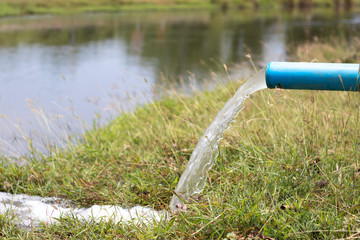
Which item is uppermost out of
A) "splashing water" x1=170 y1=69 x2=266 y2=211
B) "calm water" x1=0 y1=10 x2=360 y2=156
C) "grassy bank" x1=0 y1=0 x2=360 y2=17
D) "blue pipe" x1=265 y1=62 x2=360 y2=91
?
"blue pipe" x1=265 y1=62 x2=360 y2=91

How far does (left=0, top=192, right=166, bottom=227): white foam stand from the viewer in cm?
274

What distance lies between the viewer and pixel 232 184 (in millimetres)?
2895

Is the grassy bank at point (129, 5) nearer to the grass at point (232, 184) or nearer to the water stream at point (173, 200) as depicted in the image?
the grass at point (232, 184)

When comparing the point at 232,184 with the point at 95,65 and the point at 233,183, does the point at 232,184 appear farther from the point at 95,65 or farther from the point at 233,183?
the point at 95,65

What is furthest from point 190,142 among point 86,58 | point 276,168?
point 86,58

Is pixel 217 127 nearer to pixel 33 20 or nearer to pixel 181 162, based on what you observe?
pixel 181 162

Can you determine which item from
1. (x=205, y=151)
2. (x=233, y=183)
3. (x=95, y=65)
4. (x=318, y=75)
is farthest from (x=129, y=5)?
(x=318, y=75)

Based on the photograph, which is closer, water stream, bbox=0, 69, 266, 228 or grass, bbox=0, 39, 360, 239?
grass, bbox=0, 39, 360, 239

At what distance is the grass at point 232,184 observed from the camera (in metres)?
2.44

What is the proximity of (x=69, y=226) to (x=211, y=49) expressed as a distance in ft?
40.0

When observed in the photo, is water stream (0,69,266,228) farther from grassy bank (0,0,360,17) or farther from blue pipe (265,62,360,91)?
grassy bank (0,0,360,17)

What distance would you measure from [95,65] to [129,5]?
77.8 ft

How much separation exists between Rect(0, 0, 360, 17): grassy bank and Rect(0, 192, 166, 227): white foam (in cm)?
2231

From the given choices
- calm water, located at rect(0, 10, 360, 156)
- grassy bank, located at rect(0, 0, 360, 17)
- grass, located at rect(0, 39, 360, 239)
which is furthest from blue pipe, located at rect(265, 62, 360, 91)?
grassy bank, located at rect(0, 0, 360, 17)
